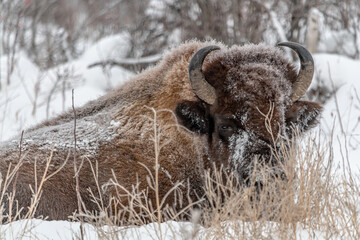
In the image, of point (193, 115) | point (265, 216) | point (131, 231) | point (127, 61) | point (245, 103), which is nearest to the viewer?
point (265, 216)

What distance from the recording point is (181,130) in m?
4.74

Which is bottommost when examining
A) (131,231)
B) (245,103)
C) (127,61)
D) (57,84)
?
Answer: (131,231)

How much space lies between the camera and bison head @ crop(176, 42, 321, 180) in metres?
4.08

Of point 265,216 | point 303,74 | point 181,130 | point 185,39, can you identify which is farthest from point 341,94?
point 265,216

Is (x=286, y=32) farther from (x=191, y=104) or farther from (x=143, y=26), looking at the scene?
(x=191, y=104)

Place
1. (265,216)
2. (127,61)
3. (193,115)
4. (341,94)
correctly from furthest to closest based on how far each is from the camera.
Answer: (127,61) < (341,94) < (193,115) < (265,216)

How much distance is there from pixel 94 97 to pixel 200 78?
7.44 m

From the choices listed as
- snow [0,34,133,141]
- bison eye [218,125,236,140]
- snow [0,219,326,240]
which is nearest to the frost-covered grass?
snow [0,219,326,240]

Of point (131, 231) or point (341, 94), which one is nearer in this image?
point (131, 231)

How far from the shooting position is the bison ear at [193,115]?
445 cm

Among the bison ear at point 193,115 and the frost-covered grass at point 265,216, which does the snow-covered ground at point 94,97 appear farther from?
the bison ear at point 193,115

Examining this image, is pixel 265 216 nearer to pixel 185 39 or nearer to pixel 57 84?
pixel 185 39

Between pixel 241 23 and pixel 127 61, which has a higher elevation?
pixel 241 23

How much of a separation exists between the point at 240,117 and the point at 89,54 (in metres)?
11.7
